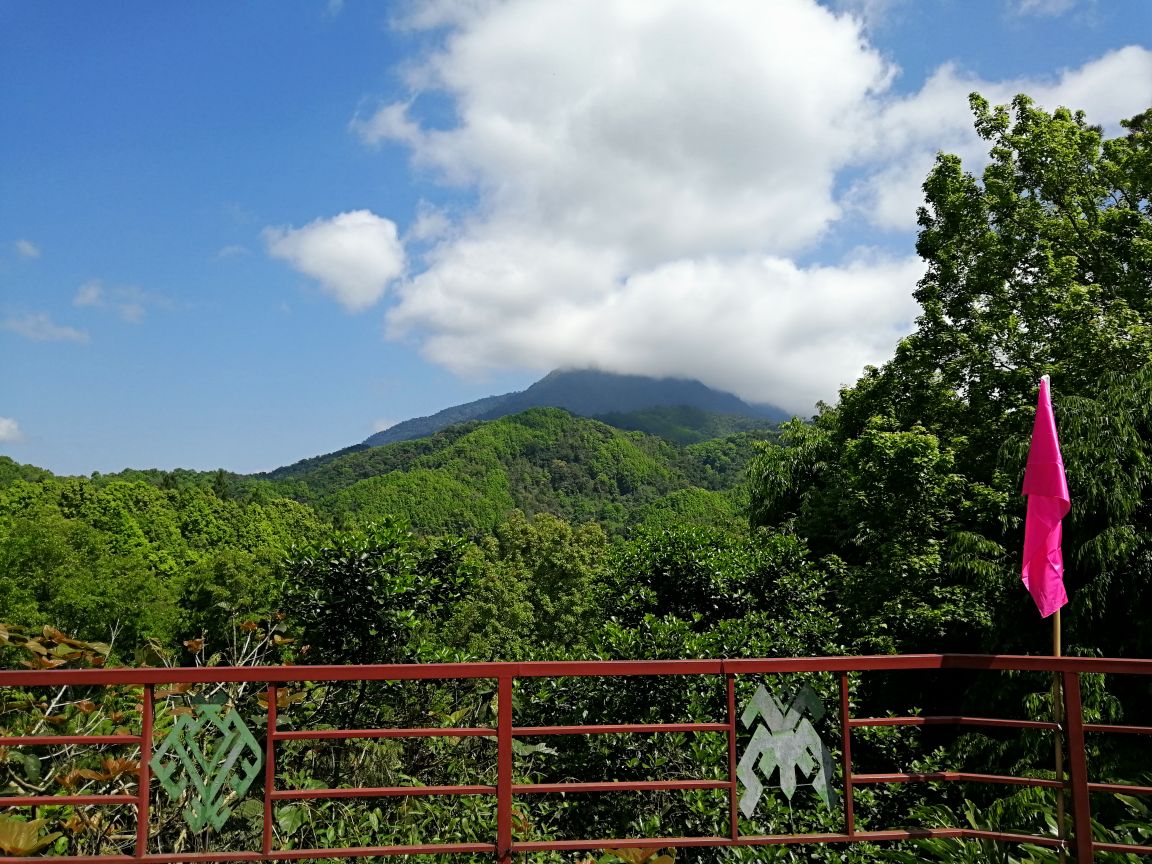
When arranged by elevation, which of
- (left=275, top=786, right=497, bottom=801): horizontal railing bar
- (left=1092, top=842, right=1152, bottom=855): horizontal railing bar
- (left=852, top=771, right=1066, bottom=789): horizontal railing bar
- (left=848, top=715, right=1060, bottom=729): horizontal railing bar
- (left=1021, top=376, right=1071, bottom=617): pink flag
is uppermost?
(left=1021, top=376, right=1071, bottom=617): pink flag

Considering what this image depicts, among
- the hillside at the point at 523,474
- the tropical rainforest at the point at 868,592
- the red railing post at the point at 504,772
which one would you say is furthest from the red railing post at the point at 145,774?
the hillside at the point at 523,474

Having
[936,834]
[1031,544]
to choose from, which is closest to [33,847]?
[936,834]

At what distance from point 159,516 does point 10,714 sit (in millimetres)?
44706

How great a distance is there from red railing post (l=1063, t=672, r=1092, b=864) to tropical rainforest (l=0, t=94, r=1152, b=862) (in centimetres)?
44

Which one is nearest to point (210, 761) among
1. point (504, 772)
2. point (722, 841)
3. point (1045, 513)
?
point (504, 772)

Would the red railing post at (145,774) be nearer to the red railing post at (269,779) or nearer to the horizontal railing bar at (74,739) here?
the horizontal railing bar at (74,739)

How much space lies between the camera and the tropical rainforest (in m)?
4.24

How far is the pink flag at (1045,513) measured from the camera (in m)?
A: 3.15

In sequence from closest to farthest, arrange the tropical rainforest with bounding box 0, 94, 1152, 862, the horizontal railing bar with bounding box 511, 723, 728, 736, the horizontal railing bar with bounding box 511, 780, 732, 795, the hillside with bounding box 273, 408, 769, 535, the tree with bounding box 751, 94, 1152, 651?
the horizontal railing bar with bounding box 511, 723, 728, 736 → the horizontal railing bar with bounding box 511, 780, 732, 795 → the tropical rainforest with bounding box 0, 94, 1152, 862 → the tree with bounding box 751, 94, 1152, 651 → the hillside with bounding box 273, 408, 769, 535

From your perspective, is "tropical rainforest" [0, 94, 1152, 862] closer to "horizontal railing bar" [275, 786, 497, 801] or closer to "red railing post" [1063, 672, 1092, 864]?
"red railing post" [1063, 672, 1092, 864]

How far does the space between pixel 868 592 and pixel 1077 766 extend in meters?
7.83

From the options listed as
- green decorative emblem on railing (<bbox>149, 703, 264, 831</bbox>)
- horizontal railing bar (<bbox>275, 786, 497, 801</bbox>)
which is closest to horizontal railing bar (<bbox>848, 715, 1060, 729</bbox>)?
horizontal railing bar (<bbox>275, 786, 497, 801</bbox>)

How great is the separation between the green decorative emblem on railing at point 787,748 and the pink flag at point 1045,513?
1.02 m

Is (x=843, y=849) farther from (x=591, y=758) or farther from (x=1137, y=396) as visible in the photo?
(x=1137, y=396)
